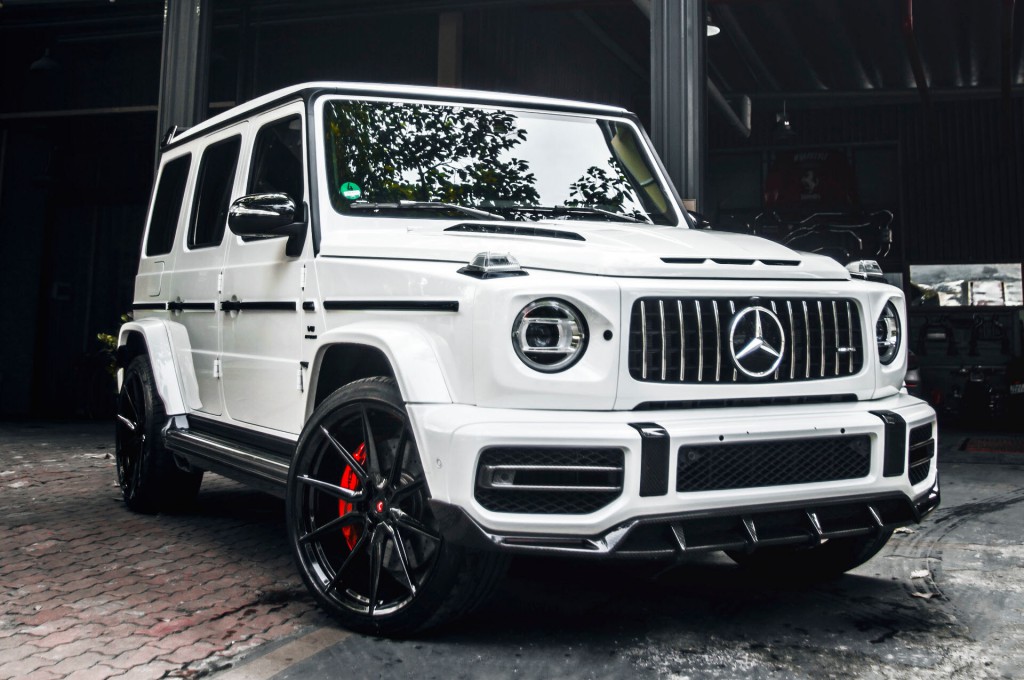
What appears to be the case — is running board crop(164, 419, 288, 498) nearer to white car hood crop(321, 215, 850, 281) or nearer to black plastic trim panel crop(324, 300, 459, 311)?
black plastic trim panel crop(324, 300, 459, 311)

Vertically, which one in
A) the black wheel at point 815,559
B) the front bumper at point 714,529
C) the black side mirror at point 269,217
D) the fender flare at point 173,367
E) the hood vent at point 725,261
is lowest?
the black wheel at point 815,559

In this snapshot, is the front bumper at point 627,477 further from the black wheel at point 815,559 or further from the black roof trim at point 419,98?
the black roof trim at point 419,98

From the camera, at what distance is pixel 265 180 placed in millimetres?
4543

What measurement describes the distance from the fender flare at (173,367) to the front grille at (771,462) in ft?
9.54

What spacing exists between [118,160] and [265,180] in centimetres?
1132

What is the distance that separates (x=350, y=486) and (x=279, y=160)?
1.61 metres

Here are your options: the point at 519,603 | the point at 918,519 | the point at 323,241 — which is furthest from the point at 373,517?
the point at 918,519

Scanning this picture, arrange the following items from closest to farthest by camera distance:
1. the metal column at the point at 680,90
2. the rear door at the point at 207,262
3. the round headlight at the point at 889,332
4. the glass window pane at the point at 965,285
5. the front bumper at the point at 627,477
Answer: the front bumper at the point at 627,477
the round headlight at the point at 889,332
the rear door at the point at 207,262
the metal column at the point at 680,90
the glass window pane at the point at 965,285

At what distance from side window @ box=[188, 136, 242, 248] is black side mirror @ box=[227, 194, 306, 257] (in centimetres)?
95

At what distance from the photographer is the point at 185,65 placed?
8594 mm

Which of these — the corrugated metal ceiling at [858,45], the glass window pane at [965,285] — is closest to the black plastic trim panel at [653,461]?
the corrugated metal ceiling at [858,45]

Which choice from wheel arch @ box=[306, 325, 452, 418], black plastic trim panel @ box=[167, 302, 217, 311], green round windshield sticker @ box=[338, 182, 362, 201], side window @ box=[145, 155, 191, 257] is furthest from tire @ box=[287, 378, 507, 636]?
side window @ box=[145, 155, 191, 257]

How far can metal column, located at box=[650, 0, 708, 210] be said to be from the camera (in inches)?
275

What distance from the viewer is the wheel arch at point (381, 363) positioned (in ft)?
10.2
